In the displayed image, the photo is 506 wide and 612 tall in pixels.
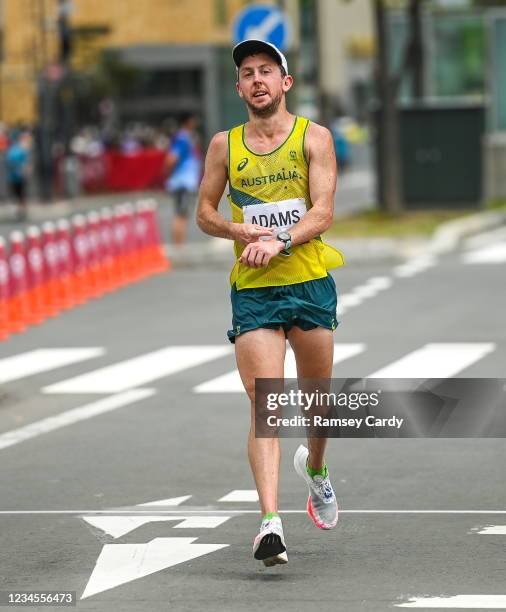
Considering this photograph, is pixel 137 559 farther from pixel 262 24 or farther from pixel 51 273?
pixel 262 24

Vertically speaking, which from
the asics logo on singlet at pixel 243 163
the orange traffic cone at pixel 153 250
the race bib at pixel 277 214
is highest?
the asics logo on singlet at pixel 243 163

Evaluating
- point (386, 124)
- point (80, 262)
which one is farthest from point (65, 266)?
point (386, 124)

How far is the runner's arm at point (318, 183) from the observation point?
7.41 m

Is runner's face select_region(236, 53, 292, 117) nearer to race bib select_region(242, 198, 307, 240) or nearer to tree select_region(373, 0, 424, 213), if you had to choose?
race bib select_region(242, 198, 307, 240)

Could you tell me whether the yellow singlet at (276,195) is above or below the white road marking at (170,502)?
above

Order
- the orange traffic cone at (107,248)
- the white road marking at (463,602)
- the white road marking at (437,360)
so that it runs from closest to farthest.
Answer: the white road marking at (463,602)
the white road marking at (437,360)
the orange traffic cone at (107,248)

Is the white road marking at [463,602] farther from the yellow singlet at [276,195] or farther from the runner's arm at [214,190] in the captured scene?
the runner's arm at [214,190]

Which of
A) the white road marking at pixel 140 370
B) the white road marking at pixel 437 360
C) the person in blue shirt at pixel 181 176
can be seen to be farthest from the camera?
the person in blue shirt at pixel 181 176

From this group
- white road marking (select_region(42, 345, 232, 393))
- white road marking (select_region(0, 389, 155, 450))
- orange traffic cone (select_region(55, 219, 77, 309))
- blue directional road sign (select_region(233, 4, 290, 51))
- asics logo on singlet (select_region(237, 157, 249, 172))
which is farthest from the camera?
blue directional road sign (select_region(233, 4, 290, 51))

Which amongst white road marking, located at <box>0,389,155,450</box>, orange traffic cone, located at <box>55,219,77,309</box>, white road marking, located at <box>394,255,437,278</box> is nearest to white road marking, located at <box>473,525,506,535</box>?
white road marking, located at <box>0,389,155,450</box>

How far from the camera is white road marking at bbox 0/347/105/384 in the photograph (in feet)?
48.2

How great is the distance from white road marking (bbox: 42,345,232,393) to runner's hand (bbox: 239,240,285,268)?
613 centimetres

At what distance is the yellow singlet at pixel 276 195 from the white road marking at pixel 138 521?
1.31 meters

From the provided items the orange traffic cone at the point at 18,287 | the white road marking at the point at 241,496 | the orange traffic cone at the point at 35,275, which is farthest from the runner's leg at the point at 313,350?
the orange traffic cone at the point at 35,275
